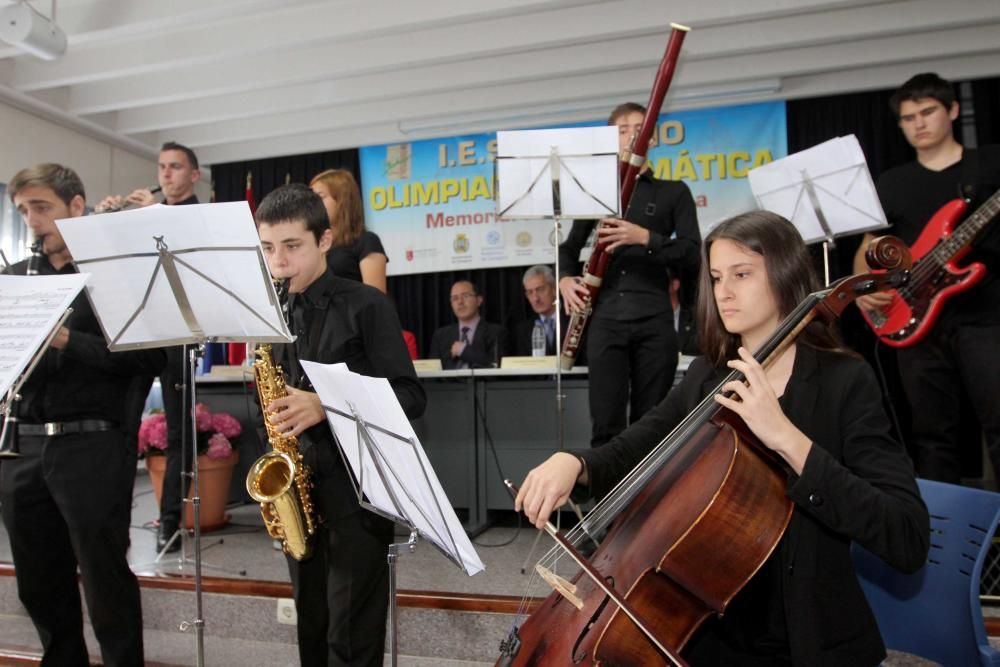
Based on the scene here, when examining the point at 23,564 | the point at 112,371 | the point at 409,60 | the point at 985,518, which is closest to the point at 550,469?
the point at 985,518

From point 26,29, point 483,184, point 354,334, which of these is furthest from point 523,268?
point 354,334

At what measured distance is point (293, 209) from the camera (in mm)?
2021

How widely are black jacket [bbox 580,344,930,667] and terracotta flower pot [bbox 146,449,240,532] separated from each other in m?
3.23

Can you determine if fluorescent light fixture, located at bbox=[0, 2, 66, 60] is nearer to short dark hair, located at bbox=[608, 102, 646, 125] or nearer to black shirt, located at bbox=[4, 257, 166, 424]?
black shirt, located at bbox=[4, 257, 166, 424]

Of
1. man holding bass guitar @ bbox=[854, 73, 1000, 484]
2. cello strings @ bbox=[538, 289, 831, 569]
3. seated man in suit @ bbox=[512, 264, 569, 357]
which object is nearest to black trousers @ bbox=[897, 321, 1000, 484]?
man holding bass guitar @ bbox=[854, 73, 1000, 484]

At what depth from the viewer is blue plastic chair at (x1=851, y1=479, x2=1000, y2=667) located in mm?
1604

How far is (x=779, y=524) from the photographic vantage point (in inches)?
50.4

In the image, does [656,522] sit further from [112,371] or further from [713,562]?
[112,371]

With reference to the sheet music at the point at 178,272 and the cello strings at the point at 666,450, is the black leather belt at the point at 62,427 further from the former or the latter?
the cello strings at the point at 666,450

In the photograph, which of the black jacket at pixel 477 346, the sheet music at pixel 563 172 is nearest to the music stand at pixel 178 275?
the sheet music at pixel 563 172

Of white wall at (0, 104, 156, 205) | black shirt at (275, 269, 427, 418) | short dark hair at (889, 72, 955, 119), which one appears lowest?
black shirt at (275, 269, 427, 418)

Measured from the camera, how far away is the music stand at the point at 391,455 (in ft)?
4.37

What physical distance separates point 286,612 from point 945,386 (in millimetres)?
2686

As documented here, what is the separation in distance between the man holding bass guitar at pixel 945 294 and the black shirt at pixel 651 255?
0.76 meters
